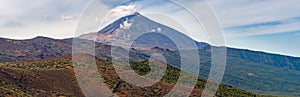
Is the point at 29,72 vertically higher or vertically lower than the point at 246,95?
higher

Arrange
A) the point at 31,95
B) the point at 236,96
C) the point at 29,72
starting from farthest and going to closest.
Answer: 1. the point at 236,96
2. the point at 29,72
3. the point at 31,95

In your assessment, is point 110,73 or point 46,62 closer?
point 110,73

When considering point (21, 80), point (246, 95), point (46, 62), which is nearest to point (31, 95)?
point (21, 80)

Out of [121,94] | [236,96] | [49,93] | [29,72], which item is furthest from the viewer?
[236,96]

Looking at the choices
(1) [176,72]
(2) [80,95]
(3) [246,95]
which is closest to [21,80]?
(2) [80,95]

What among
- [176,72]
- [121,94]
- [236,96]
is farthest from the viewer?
[176,72]

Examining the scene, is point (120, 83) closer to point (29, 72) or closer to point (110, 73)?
point (110, 73)

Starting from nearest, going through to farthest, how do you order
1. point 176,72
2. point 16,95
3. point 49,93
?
point 16,95 < point 49,93 < point 176,72

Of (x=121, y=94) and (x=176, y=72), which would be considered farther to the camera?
(x=176, y=72)

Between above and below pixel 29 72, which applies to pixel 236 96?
below

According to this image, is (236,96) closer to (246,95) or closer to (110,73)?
(246,95)
